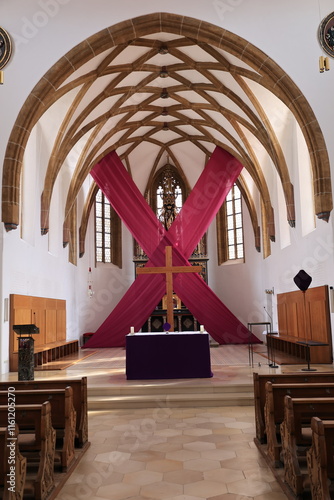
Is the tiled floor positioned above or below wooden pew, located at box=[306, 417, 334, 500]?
below

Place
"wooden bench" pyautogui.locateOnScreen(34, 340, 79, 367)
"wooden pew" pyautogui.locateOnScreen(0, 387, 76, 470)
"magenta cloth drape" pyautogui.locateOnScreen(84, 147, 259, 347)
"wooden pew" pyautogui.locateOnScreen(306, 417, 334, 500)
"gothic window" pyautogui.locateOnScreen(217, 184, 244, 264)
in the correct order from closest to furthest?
"wooden pew" pyautogui.locateOnScreen(306, 417, 334, 500), "wooden pew" pyautogui.locateOnScreen(0, 387, 76, 470), "wooden bench" pyautogui.locateOnScreen(34, 340, 79, 367), "magenta cloth drape" pyautogui.locateOnScreen(84, 147, 259, 347), "gothic window" pyautogui.locateOnScreen(217, 184, 244, 264)

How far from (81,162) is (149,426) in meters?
10.6

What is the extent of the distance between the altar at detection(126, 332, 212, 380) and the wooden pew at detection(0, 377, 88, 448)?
3.50 metres

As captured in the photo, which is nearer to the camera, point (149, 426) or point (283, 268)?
point (149, 426)

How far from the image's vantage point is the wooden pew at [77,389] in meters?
5.39

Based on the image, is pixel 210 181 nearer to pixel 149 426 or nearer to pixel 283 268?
pixel 283 268

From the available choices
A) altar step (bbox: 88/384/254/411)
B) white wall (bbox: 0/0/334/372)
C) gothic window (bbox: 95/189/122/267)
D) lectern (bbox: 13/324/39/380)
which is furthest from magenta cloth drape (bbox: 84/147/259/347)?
lectern (bbox: 13/324/39/380)

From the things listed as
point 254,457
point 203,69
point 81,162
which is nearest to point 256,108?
point 203,69

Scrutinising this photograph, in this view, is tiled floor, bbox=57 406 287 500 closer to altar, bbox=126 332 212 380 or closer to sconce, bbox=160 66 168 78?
altar, bbox=126 332 212 380

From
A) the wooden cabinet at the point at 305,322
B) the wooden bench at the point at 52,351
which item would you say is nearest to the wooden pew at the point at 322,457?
the wooden cabinet at the point at 305,322

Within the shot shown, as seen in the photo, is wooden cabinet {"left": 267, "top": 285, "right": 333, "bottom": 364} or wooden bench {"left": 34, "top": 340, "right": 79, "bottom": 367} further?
wooden bench {"left": 34, "top": 340, "right": 79, "bottom": 367}

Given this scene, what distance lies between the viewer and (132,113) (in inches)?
610

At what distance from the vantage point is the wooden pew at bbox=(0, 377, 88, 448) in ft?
17.7
